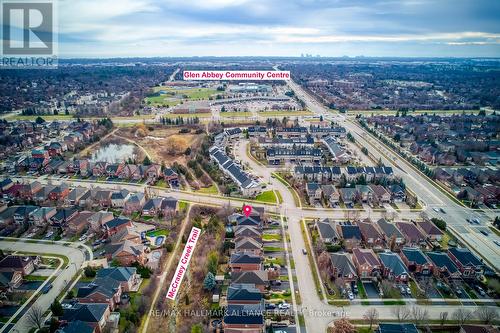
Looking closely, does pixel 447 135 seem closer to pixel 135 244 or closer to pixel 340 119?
pixel 340 119

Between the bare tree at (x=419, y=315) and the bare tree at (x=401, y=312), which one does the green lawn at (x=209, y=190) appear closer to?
the bare tree at (x=401, y=312)

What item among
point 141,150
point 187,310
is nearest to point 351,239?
point 187,310

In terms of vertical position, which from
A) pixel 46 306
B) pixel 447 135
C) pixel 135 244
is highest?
pixel 447 135

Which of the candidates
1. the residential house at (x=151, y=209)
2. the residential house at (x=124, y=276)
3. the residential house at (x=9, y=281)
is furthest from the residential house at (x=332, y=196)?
the residential house at (x=9, y=281)

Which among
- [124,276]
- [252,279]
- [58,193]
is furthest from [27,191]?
[252,279]

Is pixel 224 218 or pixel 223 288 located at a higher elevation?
pixel 224 218

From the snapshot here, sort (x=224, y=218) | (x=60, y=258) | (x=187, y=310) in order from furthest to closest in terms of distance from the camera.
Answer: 1. (x=224, y=218)
2. (x=60, y=258)
3. (x=187, y=310)
